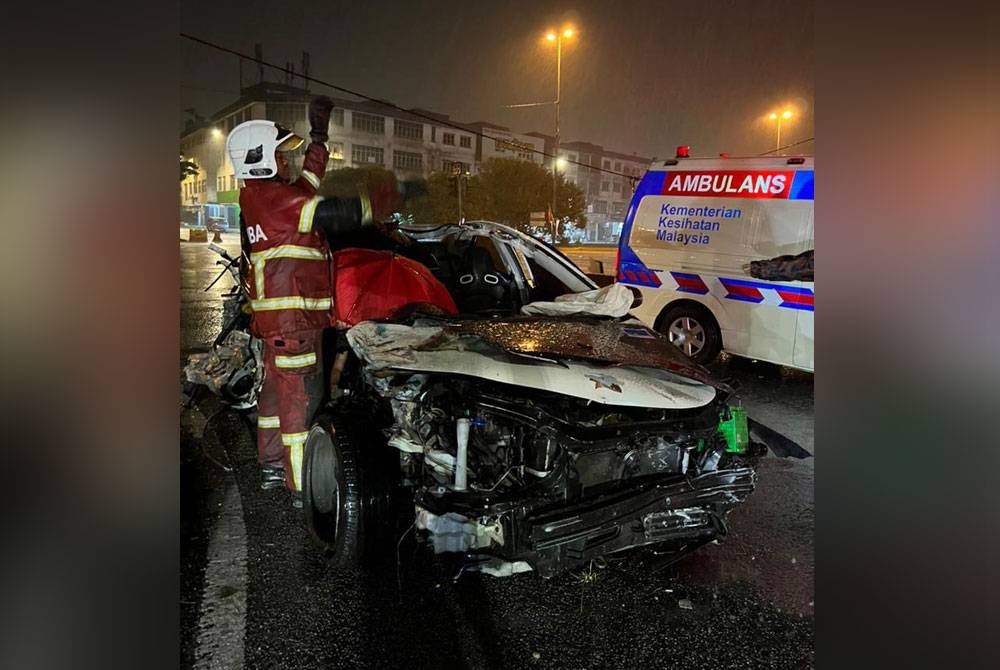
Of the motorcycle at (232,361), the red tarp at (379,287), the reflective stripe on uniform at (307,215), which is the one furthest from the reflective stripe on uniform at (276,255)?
the motorcycle at (232,361)

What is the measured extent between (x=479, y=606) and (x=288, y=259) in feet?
6.86

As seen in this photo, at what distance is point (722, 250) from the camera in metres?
7.46

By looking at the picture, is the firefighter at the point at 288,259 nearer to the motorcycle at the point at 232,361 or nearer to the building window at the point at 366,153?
the motorcycle at the point at 232,361

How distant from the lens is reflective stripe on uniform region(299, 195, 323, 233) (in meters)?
3.73

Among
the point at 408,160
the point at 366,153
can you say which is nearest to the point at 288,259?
the point at 366,153

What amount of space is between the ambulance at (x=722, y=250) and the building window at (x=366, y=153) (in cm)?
665

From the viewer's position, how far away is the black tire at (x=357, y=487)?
3.03m

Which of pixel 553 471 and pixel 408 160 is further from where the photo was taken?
pixel 408 160

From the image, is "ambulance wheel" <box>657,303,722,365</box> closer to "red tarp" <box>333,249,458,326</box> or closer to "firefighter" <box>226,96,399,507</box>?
"red tarp" <box>333,249,458,326</box>

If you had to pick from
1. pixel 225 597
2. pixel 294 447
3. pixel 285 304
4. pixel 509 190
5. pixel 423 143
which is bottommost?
pixel 225 597

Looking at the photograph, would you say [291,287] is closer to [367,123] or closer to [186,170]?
[186,170]
